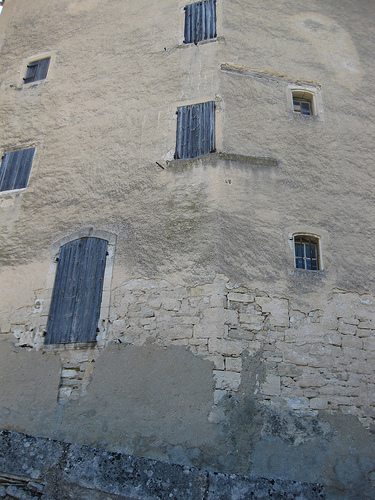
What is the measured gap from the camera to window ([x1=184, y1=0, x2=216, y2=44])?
13.1 m

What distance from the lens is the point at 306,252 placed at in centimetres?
1092

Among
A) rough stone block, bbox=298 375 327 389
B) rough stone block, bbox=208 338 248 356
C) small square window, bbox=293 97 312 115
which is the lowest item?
rough stone block, bbox=298 375 327 389

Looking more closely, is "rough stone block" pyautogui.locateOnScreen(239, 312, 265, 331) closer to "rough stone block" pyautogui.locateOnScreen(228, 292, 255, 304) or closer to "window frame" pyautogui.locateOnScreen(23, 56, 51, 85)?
"rough stone block" pyautogui.locateOnScreen(228, 292, 255, 304)

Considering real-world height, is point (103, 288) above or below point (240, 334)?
above

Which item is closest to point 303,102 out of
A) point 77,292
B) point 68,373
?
point 77,292

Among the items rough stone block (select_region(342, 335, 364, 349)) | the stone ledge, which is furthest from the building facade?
the stone ledge

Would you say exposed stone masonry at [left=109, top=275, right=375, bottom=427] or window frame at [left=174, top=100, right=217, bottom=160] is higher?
window frame at [left=174, top=100, right=217, bottom=160]

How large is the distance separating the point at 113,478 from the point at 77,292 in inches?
183

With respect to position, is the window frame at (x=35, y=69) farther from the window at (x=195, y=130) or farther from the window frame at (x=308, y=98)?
the window frame at (x=308, y=98)

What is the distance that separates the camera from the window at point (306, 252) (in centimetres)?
1077

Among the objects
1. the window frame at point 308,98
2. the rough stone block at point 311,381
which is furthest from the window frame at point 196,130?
the rough stone block at point 311,381

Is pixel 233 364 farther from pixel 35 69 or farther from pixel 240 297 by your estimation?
pixel 35 69

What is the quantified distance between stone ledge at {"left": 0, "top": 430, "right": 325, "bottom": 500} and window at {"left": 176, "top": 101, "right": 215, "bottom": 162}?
22.0 ft

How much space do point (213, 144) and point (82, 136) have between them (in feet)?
10.7
